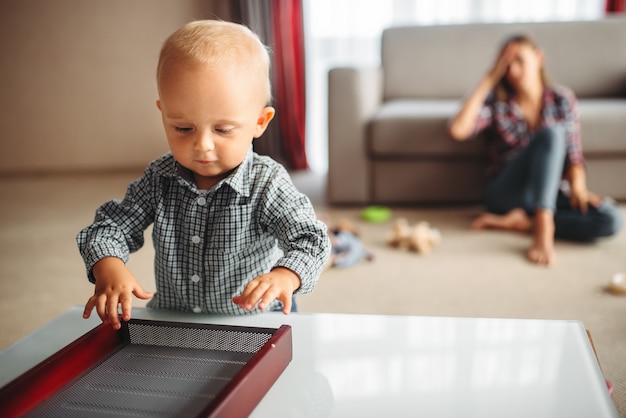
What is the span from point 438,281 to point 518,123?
2.76 ft

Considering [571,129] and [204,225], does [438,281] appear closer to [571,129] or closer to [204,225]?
[571,129]

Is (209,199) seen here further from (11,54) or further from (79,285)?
(11,54)

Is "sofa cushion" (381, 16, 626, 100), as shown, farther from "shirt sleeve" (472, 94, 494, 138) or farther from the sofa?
"shirt sleeve" (472, 94, 494, 138)

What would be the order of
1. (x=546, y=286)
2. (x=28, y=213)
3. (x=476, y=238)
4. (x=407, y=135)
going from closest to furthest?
(x=546, y=286)
(x=476, y=238)
(x=407, y=135)
(x=28, y=213)

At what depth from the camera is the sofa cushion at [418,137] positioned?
7.94ft

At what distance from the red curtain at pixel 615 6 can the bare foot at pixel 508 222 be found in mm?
1551

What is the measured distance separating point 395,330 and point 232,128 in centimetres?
34

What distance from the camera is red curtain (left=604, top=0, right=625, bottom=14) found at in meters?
3.08

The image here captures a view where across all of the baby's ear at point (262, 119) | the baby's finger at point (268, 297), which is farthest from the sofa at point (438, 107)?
the baby's finger at point (268, 297)

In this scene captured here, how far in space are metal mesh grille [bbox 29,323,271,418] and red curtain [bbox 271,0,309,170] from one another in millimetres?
2764

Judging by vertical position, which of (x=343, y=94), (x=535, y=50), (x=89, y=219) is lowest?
(x=89, y=219)

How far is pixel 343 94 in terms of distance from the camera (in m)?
2.46

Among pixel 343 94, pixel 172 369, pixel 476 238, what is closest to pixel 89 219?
pixel 343 94

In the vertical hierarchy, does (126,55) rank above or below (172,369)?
above
